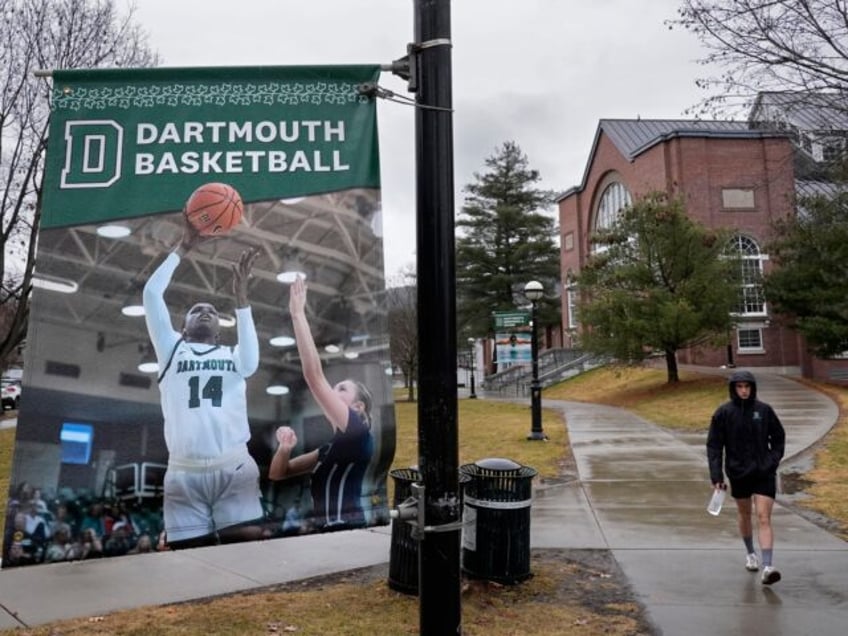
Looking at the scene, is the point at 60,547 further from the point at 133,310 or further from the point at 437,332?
the point at 437,332

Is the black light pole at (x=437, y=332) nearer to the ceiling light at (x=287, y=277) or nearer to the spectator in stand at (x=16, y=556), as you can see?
the ceiling light at (x=287, y=277)

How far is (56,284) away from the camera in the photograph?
139 inches

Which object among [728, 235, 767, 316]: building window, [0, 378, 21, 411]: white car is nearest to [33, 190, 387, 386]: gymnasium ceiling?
[728, 235, 767, 316]: building window

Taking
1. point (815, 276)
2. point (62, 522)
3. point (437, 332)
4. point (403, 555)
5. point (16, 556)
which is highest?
point (815, 276)

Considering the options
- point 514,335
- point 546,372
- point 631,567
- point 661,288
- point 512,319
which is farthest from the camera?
point 546,372

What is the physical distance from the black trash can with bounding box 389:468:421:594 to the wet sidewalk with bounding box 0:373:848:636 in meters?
0.97

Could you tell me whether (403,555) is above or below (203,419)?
below

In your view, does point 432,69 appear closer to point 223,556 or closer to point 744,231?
point 223,556

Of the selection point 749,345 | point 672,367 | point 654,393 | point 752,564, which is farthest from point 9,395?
point 752,564

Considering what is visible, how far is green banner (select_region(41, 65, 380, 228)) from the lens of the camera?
3.57 metres

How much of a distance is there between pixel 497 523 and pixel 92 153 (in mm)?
3911

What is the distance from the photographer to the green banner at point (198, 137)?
3.57 m

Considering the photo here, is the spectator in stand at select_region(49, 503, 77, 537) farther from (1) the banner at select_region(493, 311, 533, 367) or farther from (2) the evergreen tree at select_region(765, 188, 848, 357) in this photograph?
(2) the evergreen tree at select_region(765, 188, 848, 357)

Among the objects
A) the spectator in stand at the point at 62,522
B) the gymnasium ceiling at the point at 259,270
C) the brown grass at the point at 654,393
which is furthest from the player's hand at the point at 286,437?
the brown grass at the point at 654,393
